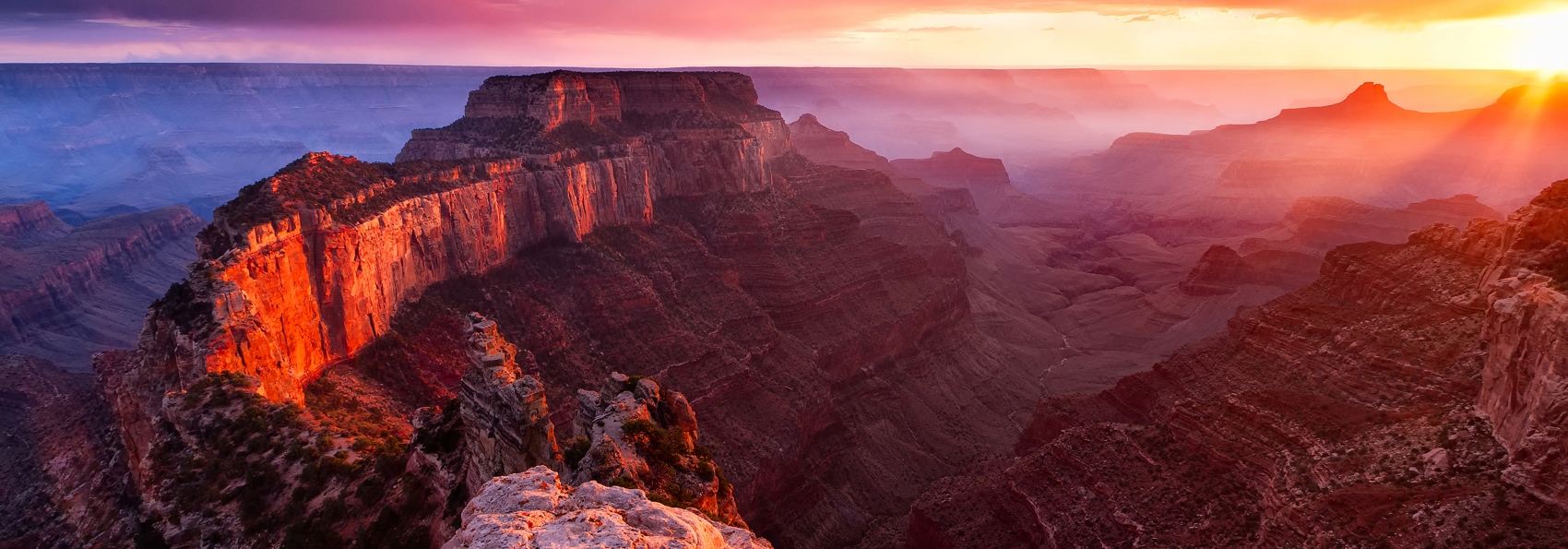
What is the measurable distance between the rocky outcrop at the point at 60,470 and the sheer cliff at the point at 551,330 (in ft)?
8.82

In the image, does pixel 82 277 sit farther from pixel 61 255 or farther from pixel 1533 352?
pixel 1533 352

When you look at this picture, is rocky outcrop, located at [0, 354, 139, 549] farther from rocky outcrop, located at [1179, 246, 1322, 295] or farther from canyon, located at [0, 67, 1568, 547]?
rocky outcrop, located at [1179, 246, 1322, 295]

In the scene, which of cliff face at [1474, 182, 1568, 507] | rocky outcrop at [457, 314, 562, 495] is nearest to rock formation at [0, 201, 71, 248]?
rocky outcrop at [457, 314, 562, 495]

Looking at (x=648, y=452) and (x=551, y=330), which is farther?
(x=551, y=330)

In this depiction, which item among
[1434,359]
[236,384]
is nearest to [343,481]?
[236,384]

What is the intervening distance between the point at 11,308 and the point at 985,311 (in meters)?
124

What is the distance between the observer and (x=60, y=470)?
41219 mm

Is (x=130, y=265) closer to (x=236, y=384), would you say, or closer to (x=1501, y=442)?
(x=236, y=384)

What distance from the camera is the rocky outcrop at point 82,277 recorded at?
92.7m

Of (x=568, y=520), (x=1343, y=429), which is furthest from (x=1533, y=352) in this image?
(x=568, y=520)

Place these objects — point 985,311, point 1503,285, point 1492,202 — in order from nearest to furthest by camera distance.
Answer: point 1503,285 < point 985,311 < point 1492,202

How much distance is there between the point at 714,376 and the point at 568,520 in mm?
37609

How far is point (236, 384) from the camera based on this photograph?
26.6m

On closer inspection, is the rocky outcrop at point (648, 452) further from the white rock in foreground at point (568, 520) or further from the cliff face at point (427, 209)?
the cliff face at point (427, 209)
